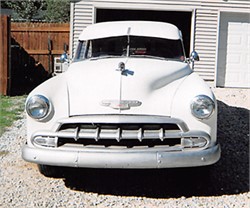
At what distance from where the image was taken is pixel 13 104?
10.0 metres

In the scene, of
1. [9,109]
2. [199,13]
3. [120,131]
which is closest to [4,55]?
[9,109]

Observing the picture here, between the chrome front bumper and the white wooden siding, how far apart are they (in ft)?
29.5

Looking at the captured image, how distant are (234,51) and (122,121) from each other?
9.73 meters

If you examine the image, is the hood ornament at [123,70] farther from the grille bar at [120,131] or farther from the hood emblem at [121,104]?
the grille bar at [120,131]

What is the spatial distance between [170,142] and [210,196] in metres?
0.82

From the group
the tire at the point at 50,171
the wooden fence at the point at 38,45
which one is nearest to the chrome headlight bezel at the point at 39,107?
the tire at the point at 50,171

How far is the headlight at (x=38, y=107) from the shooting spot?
15.1 ft

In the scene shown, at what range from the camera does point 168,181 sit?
17.2 ft

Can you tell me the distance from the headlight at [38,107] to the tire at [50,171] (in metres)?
0.79

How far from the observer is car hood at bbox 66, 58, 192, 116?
457 centimetres

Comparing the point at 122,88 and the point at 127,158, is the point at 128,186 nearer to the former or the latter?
the point at 127,158

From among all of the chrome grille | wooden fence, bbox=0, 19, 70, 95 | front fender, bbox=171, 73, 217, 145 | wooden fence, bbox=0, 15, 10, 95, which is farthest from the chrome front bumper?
wooden fence, bbox=0, 19, 70, 95

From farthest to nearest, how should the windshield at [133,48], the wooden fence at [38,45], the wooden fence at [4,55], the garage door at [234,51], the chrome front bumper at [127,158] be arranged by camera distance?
the wooden fence at [38,45] < the garage door at [234,51] < the wooden fence at [4,55] < the windshield at [133,48] < the chrome front bumper at [127,158]

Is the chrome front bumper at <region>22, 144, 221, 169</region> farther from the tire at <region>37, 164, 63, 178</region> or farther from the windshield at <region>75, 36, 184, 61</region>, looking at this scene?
the windshield at <region>75, 36, 184, 61</region>
